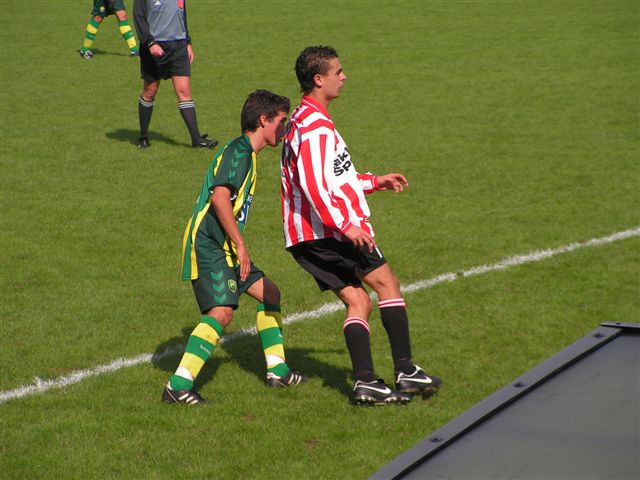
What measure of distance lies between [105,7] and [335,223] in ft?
49.0

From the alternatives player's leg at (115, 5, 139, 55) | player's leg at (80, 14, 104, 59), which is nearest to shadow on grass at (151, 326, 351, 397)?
player's leg at (80, 14, 104, 59)

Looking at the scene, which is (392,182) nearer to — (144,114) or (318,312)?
(318,312)

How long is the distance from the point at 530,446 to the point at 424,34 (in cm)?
1924

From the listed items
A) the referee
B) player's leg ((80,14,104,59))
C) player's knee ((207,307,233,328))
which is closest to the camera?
player's knee ((207,307,233,328))

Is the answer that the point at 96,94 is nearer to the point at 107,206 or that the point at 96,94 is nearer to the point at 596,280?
the point at 107,206

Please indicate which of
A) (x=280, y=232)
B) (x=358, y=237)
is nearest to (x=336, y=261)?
(x=358, y=237)

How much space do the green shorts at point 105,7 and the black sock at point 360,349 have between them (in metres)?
14.5

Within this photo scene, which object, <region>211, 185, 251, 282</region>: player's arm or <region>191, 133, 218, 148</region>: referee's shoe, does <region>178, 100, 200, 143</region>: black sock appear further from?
<region>211, 185, 251, 282</region>: player's arm

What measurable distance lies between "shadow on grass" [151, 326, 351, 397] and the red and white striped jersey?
41.2 inches

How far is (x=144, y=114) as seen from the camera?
13023 mm

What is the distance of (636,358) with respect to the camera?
3158 mm

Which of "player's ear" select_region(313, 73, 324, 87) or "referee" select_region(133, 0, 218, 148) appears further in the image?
"referee" select_region(133, 0, 218, 148)

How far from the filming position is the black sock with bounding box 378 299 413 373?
20.5ft

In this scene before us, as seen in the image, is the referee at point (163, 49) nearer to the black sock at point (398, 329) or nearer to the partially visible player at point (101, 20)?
the partially visible player at point (101, 20)
